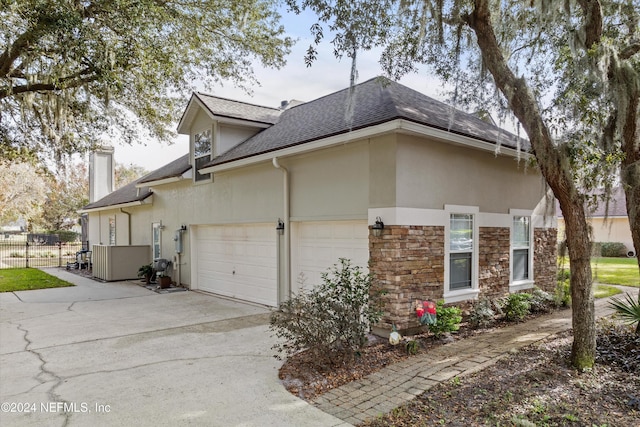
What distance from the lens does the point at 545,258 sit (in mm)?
10125

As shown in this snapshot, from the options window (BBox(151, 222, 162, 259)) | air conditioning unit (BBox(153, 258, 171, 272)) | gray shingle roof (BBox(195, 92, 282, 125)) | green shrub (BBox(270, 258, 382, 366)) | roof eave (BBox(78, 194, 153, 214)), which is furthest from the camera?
roof eave (BBox(78, 194, 153, 214))

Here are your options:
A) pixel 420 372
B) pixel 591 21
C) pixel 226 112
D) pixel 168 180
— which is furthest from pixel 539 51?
pixel 168 180

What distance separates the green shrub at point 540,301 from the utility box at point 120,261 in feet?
42.6

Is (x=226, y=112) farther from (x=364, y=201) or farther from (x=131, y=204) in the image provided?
(x=131, y=204)

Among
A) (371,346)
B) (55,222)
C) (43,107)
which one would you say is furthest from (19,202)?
(371,346)

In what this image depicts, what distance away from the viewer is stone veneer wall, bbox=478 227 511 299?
8328 mm

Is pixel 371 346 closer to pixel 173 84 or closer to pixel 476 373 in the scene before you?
pixel 476 373

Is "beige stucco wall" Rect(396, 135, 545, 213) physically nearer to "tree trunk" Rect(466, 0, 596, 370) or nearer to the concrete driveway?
"tree trunk" Rect(466, 0, 596, 370)

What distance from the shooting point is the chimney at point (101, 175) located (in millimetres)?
22672

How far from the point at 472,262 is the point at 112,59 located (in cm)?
800

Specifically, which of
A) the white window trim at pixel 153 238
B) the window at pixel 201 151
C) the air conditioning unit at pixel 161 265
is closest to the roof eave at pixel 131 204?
the white window trim at pixel 153 238

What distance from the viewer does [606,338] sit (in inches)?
242

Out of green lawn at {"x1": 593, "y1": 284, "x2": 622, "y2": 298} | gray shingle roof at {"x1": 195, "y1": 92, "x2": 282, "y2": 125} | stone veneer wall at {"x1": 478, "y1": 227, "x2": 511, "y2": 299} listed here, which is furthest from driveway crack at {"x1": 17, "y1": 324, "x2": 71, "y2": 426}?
green lawn at {"x1": 593, "y1": 284, "x2": 622, "y2": 298}

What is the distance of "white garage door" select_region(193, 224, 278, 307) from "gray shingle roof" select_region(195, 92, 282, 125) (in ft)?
10.9
